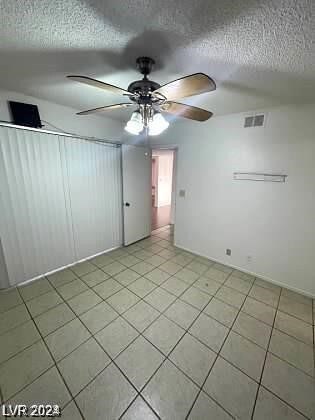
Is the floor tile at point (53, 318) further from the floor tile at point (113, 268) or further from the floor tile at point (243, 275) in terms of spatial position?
the floor tile at point (243, 275)

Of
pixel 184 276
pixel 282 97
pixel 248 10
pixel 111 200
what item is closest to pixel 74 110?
pixel 111 200

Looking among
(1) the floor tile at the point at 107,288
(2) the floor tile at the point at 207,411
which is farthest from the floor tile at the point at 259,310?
(1) the floor tile at the point at 107,288

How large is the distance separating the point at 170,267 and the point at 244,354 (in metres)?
1.46

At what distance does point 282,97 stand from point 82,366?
3.20 meters

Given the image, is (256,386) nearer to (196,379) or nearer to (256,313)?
(196,379)

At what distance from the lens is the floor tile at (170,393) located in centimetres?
111

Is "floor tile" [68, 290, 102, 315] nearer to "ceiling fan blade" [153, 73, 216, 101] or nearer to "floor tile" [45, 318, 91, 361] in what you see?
"floor tile" [45, 318, 91, 361]

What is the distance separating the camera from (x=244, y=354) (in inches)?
58.3

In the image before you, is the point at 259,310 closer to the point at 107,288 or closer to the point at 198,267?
the point at 198,267

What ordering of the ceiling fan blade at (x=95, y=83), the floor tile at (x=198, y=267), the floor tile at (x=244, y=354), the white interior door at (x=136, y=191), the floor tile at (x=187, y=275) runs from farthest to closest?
the white interior door at (x=136, y=191) < the floor tile at (x=198, y=267) < the floor tile at (x=187, y=275) < the floor tile at (x=244, y=354) < the ceiling fan blade at (x=95, y=83)

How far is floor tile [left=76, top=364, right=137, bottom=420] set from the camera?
110 centimetres

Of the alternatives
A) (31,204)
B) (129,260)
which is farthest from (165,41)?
(129,260)

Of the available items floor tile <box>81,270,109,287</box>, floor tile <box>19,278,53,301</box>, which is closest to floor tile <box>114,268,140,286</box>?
floor tile <box>81,270,109,287</box>

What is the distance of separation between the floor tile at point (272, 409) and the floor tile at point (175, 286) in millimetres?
1130
